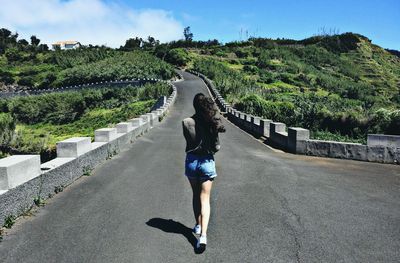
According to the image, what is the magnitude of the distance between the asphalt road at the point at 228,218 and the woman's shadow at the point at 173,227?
0.01 metres

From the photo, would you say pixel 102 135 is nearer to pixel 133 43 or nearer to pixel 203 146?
pixel 203 146

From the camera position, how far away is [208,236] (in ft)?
17.9

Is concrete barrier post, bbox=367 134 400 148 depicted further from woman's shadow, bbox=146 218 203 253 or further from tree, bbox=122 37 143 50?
tree, bbox=122 37 143 50

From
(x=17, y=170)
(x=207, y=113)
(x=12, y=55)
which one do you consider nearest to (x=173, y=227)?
(x=207, y=113)

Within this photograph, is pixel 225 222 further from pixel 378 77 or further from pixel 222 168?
pixel 378 77

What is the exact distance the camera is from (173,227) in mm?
5746

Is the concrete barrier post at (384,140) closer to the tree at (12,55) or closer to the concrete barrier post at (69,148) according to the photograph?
the concrete barrier post at (69,148)

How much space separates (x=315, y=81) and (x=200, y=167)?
77.9 meters

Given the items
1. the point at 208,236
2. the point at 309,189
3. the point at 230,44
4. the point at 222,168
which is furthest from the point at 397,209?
the point at 230,44

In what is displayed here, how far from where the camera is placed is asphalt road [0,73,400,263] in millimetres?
4906

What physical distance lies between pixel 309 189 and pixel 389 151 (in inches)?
167

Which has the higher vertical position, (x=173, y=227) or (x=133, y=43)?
(x=133, y=43)

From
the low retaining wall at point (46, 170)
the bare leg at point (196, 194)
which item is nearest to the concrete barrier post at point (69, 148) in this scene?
the low retaining wall at point (46, 170)

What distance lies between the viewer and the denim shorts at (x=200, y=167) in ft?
16.8
